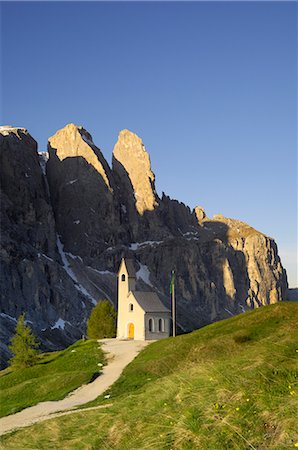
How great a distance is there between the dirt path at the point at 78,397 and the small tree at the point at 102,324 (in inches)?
1017

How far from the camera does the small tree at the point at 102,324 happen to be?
76.4m

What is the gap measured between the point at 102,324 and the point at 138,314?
26.3 ft

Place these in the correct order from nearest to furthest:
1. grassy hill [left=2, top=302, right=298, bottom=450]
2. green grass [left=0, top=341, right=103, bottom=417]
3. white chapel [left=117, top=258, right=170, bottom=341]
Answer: grassy hill [left=2, top=302, right=298, bottom=450]
green grass [left=0, top=341, right=103, bottom=417]
white chapel [left=117, top=258, right=170, bottom=341]

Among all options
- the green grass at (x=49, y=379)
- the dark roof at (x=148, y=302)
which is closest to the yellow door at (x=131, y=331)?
the dark roof at (x=148, y=302)

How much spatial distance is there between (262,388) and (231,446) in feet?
8.18

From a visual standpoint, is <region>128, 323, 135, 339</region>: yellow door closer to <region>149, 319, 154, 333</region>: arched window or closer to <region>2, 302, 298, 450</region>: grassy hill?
<region>149, 319, 154, 333</region>: arched window

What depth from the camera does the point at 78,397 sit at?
3259 centimetres

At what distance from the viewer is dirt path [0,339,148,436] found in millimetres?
25641

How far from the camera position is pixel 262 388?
13.5 meters

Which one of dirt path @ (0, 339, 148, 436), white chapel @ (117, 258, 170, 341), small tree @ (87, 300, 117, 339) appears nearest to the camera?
dirt path @ (0, 339, 148, 436)

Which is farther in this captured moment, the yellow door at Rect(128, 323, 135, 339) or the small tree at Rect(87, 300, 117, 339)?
the small tree at Rect(87, 300, 117, 339)

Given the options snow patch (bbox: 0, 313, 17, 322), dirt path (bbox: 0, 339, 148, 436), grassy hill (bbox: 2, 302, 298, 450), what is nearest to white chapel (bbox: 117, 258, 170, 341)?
dirt path (bbox: 0, 339, 148, 436)

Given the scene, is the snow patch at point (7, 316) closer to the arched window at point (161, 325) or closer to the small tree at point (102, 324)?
the small tree at point (102, 324)

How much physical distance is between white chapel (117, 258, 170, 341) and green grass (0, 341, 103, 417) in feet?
54.3
